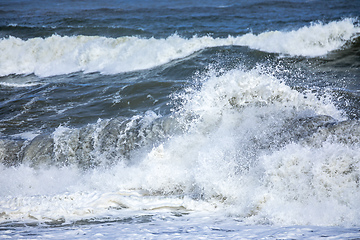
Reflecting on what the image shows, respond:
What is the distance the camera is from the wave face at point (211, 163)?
4.29 m

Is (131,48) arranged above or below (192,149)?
above

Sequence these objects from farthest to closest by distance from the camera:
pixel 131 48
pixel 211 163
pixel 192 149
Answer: pixel 131 48 < pixel 192 149 < pixel 211 163

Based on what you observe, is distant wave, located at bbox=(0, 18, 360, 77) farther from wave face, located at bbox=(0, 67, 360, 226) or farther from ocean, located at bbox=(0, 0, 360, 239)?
wave face, located at bbox=(0, 67, 360, 226)

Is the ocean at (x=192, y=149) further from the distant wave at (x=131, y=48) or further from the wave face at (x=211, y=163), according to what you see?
the distant wave at (x=131, y=48)

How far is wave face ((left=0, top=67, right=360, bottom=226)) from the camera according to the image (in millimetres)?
4285

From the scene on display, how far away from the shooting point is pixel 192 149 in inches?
233

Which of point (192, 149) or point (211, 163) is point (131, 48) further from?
point (211, 163)

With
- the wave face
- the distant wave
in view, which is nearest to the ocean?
the wave face

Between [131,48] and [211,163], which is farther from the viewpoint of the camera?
[131,48]

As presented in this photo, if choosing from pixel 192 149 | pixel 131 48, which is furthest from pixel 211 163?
pixel 131 48

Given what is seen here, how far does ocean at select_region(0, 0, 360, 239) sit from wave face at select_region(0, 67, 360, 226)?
19 millimetres

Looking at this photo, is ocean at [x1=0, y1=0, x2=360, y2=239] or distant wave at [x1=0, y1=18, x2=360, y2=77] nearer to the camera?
ocean at [x1=0, y1=0, x2=360, y2=239]

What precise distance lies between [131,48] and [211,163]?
10783 millimetres

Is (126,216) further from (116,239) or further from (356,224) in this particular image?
(356,224)
